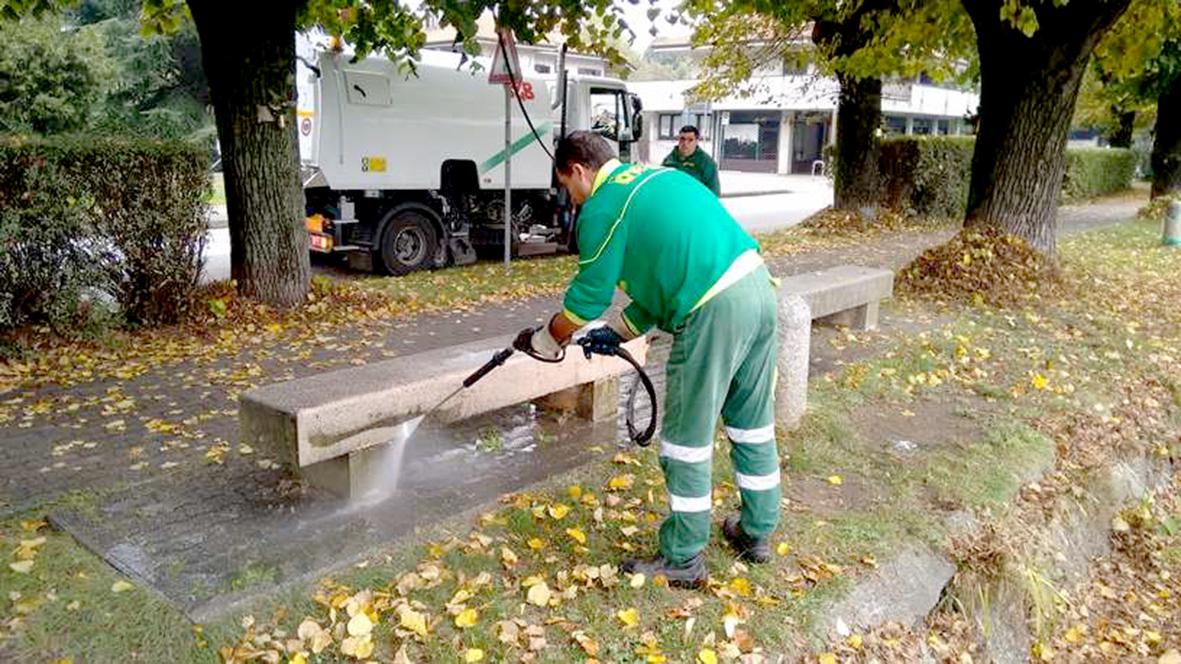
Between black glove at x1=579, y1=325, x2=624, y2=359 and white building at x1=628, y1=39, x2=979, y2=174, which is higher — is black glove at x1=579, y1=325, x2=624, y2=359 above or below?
below

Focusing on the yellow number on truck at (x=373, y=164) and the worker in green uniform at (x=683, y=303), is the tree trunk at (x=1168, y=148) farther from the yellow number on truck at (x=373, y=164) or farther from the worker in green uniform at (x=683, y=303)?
the worker in green uniform at (x=683, y=303)

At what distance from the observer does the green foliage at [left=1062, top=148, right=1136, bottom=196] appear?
82.0 ft

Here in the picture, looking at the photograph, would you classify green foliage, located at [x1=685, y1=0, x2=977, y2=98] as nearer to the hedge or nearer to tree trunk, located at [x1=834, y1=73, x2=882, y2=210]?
tree trunk, located at [x1=834, y1=73, x2=882, y2=210]

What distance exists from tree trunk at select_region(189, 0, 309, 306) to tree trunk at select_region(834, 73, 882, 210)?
10935 millimetres

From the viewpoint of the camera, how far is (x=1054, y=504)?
468cm

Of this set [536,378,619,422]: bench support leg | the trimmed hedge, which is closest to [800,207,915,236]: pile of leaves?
the trimmed hedge

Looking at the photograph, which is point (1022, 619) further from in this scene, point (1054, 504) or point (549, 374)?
point (549, 374)

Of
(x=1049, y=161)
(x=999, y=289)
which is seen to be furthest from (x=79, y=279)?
(x=1049, y=161)

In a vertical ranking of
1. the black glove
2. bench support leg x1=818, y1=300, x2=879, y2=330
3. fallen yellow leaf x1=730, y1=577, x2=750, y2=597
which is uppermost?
the black glove

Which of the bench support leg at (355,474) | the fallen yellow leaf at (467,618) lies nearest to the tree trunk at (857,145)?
the bench support leg at (355,474)

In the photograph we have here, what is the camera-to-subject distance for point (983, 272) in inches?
365

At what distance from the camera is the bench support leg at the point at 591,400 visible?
5.33m

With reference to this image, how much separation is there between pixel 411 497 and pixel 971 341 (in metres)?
5.07

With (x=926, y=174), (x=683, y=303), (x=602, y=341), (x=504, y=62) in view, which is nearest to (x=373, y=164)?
(x=504, y=62)
